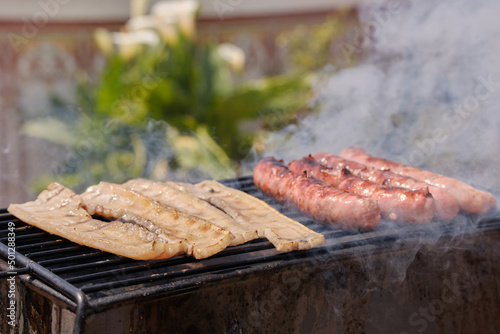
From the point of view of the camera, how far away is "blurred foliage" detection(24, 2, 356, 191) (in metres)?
9.52

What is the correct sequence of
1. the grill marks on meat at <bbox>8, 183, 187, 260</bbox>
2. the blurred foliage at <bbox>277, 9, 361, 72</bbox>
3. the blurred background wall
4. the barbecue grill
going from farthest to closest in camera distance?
the blurred foliage at <bbox>277, 9, 361, 72</bbox>, the blurred background wall, the grill marks on meat at <bbox>8, 183, 187, 260</bbox>, the barbecue grill

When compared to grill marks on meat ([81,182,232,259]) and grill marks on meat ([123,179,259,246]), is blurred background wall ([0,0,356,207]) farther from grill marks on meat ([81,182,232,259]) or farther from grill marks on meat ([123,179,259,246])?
grill marks on meat ([81,182,232,259])

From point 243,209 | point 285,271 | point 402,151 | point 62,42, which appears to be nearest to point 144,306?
point 285,271

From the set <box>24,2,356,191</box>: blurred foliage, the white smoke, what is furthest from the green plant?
the white smoke

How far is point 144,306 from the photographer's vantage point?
2.55m

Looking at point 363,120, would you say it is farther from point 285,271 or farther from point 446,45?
point 285,271

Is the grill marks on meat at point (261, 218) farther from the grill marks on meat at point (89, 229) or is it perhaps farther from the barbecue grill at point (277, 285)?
the grill marks on meat at point (89, 229)

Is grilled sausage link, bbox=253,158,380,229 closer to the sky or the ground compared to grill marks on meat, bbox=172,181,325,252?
closer to the sky

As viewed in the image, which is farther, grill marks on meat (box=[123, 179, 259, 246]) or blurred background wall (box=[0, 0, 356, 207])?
blurred background wall (box=[0, 0, 356, 207])

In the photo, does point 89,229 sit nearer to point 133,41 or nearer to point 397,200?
point 397,200

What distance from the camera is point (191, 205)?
12.2 ft

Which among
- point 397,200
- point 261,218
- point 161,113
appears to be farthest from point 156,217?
point 161,113

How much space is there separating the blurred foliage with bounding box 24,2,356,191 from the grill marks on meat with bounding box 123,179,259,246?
16.2ft

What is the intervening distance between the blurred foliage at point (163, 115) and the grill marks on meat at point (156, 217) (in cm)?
526
